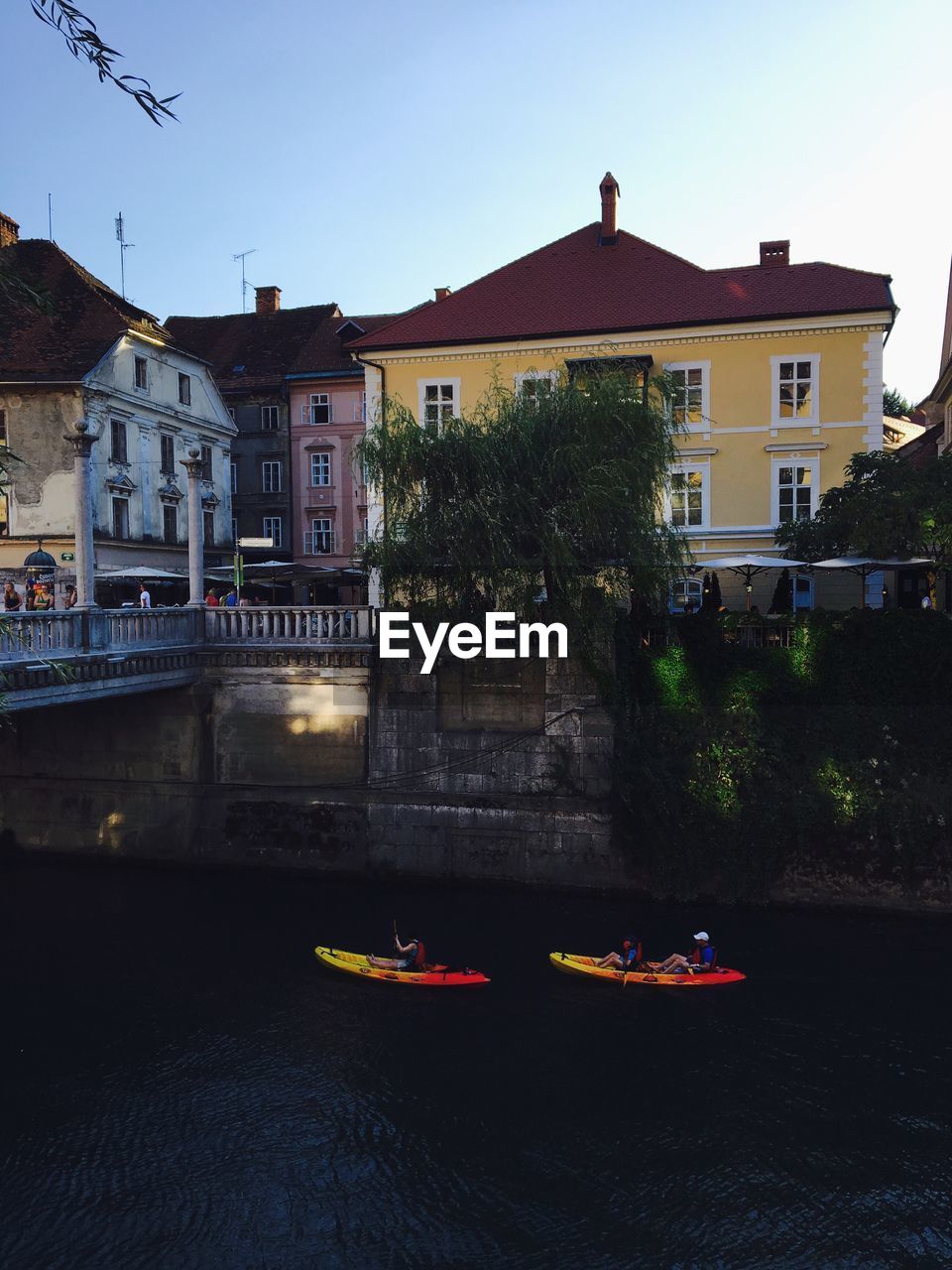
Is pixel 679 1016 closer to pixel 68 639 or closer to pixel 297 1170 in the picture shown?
pixel 297 1170

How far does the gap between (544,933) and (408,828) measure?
474 cm

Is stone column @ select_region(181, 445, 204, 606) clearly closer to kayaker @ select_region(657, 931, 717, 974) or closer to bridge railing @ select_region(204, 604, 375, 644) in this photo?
bridge railing @ select_region(204, 604, 375, 644)

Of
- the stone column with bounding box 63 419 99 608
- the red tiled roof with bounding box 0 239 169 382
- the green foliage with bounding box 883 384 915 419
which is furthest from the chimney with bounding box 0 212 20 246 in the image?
the green foliage with bounding box 883 384 915 419

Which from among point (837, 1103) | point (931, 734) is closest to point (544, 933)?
point (837, 1103)

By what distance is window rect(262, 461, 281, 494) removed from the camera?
168 ft

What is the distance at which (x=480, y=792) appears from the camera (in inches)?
951

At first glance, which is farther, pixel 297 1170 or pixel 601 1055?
pixel 601 1055

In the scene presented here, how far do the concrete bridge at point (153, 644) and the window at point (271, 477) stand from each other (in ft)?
84.5

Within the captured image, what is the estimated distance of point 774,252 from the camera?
114 feet

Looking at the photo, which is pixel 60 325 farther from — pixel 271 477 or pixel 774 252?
pixel 774 252

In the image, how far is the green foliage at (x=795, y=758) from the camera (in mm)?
21938

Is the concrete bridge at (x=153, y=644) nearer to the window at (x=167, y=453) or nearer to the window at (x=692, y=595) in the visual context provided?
the window at (x=692, y=595)

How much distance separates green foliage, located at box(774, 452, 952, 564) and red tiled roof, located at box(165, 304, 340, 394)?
32019 mm

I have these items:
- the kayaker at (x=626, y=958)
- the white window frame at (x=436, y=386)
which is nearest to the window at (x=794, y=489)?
the white window frame at (x=436, y=386)
